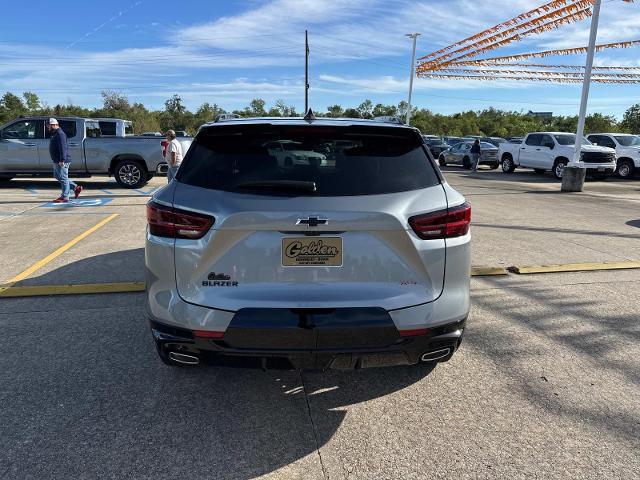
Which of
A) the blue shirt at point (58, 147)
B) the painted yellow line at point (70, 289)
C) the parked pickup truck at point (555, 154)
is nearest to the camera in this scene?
the painted yellow line at point (70, 289)

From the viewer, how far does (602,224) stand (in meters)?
9.54

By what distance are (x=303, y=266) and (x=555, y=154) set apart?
20.6 m

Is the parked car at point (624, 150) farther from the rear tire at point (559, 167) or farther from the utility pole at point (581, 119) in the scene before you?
the utility pole at point (581, 119)

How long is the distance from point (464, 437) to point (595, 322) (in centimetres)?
242

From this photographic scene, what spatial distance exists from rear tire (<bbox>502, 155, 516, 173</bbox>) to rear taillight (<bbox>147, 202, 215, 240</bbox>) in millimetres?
22918

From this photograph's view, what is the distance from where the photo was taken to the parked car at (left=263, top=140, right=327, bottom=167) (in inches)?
A: 110

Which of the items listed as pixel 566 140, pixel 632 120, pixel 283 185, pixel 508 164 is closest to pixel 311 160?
pixel 283 185

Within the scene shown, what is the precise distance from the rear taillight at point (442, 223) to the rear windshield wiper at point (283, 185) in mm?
575

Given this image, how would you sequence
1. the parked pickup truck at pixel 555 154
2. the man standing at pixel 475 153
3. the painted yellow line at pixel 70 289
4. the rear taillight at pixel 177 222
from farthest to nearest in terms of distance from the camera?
the man standing at pixel 475 153 < the parked pickup truck at pixel 555 154 < the painted yellow line at pixel 70 289 < the rear taillight at pixel 177 222

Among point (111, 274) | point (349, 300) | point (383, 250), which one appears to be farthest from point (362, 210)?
point (111, 274)

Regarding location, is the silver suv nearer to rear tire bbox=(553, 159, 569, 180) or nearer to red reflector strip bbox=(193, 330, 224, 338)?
red reflector strip bbox=(193, 330, 224, 338)

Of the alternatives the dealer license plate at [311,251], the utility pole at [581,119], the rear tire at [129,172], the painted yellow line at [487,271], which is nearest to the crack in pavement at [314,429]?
the dealer license plate at [311,251]

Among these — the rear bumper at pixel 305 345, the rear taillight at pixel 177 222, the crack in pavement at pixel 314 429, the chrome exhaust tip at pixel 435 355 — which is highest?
the rear taillight at pixel 177 222

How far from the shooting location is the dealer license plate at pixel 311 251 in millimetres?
2568
